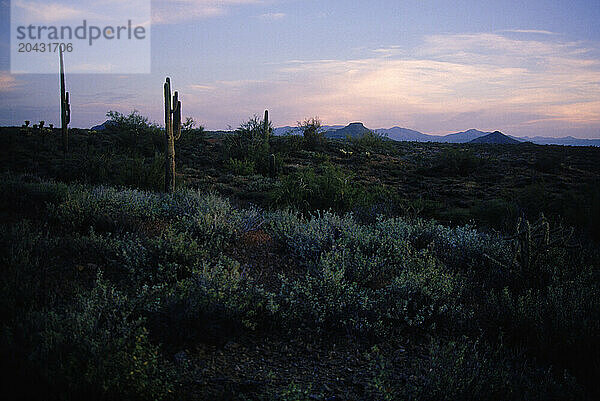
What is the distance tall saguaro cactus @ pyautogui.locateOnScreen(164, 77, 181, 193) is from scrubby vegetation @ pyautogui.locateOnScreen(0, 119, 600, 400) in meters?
2.31

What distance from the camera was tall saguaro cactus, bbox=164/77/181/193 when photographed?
10.2 m

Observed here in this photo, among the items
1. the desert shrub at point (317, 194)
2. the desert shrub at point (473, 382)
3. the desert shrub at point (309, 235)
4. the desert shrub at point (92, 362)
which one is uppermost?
the desert shrub at point (317, 194)

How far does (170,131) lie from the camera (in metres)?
10.3

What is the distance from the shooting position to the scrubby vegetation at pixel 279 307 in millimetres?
2703

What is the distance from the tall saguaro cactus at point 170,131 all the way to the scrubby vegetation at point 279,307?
231cm

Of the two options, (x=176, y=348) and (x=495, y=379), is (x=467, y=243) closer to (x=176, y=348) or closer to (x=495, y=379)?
(x=495, y=379)

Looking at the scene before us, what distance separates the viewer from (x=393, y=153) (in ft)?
80.9

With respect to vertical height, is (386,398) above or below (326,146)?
below

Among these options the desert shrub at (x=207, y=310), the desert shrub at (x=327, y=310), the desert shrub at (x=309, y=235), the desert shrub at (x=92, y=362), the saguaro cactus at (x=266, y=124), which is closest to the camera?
the desert shrub at (x=92, y=362)

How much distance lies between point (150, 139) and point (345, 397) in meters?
20.4

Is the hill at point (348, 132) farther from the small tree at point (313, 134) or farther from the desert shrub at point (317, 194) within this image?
the desert shrub at point (317, 194)

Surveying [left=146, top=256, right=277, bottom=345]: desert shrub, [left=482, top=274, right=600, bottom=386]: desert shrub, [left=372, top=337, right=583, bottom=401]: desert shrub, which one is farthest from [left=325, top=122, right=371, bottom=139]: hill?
[left=372, top=337, right=583, bottom=401]: desert shrub

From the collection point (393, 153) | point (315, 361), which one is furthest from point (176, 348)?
point (393, 153)

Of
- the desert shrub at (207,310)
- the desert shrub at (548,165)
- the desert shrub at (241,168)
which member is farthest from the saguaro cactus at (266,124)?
the desert shrub at (207,310)
